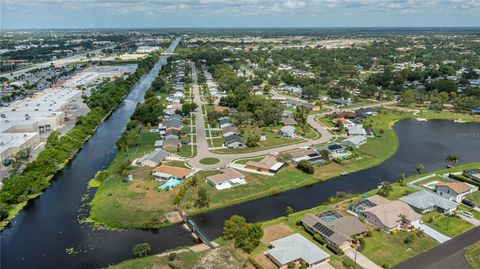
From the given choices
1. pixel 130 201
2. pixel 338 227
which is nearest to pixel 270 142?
pixel 130 201

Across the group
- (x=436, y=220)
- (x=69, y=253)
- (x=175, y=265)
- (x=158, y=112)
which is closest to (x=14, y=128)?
(x=158, y=112)

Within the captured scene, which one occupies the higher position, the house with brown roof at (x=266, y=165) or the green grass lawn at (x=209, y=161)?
the house with brown roof at (x=266, y=165)

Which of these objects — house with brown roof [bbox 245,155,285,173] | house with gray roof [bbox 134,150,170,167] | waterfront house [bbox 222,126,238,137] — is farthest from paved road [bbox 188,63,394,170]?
house with gray roof [bbox 134,150,170,167]

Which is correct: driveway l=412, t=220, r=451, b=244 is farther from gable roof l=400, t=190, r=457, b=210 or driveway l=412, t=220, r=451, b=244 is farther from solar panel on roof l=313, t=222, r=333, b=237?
solar panel on roof l=313, t=222, r=333, b=237

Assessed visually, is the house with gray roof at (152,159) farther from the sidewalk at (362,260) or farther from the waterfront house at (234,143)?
the sidewalk at (362,260)

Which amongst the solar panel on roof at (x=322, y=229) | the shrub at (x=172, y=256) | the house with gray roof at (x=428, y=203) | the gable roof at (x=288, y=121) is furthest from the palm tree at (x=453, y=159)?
the shrub at (x=172, y=256)

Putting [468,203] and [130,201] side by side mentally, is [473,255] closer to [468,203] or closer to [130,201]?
[468,203]
